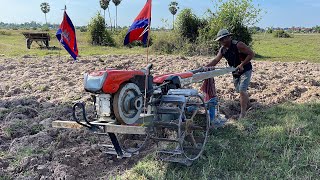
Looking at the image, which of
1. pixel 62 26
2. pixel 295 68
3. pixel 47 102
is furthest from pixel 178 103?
pixel 295 68

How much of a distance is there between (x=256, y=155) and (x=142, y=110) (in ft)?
4.81

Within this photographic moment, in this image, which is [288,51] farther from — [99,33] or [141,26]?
[141,26]

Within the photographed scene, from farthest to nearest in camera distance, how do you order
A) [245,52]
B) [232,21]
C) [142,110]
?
[232,21]
[245,52]
[142,110]

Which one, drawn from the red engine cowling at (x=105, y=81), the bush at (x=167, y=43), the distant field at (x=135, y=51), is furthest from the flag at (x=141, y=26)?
the bush at (x=167, y=43)

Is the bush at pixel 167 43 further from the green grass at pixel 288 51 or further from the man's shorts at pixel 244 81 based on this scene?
the man's shorts at pixel 244 81

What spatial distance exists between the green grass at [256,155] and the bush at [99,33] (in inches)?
874

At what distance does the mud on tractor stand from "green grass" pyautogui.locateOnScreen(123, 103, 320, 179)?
0.16 m

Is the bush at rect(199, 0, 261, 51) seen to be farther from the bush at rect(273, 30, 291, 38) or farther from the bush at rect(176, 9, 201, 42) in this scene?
the bush at rect(273, 30, 291, 38)

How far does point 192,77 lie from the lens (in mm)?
5184

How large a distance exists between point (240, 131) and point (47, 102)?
3.98 m

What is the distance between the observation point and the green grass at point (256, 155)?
4301 mm

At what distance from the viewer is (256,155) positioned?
15.5 feet

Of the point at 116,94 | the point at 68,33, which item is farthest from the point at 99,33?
the point at 116,94

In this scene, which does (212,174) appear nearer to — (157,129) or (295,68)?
(157,129)
